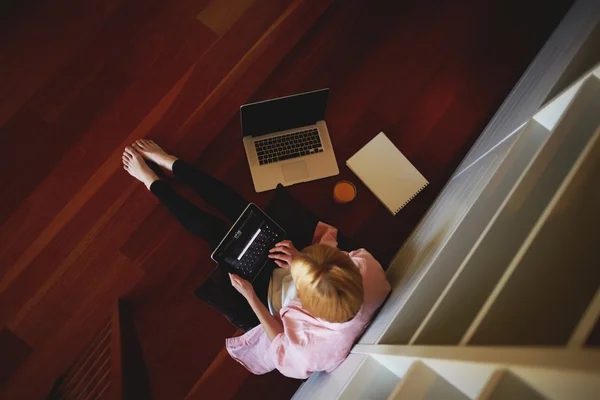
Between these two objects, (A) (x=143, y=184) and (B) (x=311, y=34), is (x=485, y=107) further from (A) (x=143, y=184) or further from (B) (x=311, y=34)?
(A) (x=143, y=184)

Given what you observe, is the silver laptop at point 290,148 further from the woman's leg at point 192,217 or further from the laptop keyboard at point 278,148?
the woman's leg at point 192,217

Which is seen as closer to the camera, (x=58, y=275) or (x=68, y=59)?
(x=58, y=275)

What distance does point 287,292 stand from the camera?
4.61 feet

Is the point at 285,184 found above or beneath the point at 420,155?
beneath

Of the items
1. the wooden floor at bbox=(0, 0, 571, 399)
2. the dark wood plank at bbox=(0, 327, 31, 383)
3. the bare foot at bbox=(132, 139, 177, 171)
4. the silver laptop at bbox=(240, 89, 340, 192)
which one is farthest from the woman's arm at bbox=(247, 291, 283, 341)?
the dark wood plank at bbox=(0, 327, 31, 383)

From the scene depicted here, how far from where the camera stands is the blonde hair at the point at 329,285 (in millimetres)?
1049

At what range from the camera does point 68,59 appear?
1.77m

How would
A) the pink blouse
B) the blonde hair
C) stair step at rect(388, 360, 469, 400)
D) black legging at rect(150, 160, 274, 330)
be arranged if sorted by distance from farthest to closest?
black legging at rect(150, 160, 274, 330), the pink blouse, the blonde hair, stair step at rect(388, 360, 469, 400)

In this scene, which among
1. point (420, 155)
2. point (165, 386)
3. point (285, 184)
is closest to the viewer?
point (165, 386)

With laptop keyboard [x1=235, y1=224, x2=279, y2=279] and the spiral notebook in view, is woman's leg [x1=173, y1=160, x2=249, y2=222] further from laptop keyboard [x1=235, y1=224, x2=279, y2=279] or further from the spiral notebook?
the spiral notebook

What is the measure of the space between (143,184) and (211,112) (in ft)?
1.37

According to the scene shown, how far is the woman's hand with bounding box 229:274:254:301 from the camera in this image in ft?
4.52

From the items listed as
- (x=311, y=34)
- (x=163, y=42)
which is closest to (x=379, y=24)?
(x=311, y=34)

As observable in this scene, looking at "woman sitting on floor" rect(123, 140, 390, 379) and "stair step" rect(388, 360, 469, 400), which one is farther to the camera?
"woman sitting on floor" rect(123, 140, 390, 379)
